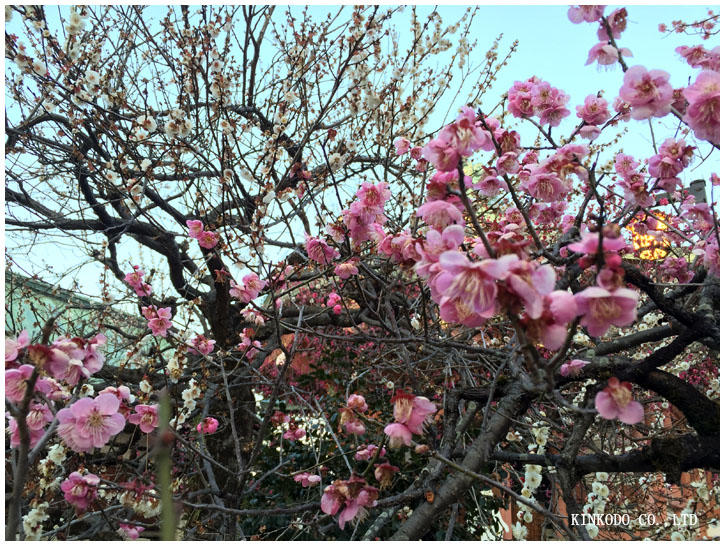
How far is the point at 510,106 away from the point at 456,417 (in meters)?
1.17

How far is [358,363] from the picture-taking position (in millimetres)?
3387

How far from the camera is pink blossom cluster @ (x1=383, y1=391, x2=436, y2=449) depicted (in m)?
1.11

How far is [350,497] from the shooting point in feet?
4.20

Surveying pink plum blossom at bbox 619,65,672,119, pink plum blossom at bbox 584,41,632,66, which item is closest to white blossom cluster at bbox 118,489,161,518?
pink plum blossom at bbox 619,65,672,119

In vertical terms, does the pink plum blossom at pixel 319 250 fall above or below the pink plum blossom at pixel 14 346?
above

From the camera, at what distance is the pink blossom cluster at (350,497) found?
1.27 metres

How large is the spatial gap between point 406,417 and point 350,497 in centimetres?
34

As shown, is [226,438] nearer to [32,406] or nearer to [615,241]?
[32,406]

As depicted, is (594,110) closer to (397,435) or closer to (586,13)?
(586,13)

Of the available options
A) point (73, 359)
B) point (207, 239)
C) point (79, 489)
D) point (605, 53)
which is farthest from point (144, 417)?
point (605, 53)

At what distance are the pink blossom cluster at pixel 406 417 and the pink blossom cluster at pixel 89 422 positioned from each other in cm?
69

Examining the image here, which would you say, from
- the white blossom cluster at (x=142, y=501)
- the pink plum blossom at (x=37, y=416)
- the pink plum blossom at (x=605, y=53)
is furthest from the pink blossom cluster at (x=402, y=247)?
the white blossom cluster at (x=142, y=501)

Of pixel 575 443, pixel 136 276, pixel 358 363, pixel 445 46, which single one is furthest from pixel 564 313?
pixel 445 46

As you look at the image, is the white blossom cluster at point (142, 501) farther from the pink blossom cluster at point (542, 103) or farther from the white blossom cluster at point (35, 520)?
the pink blossom cluster at point (542, 103)
